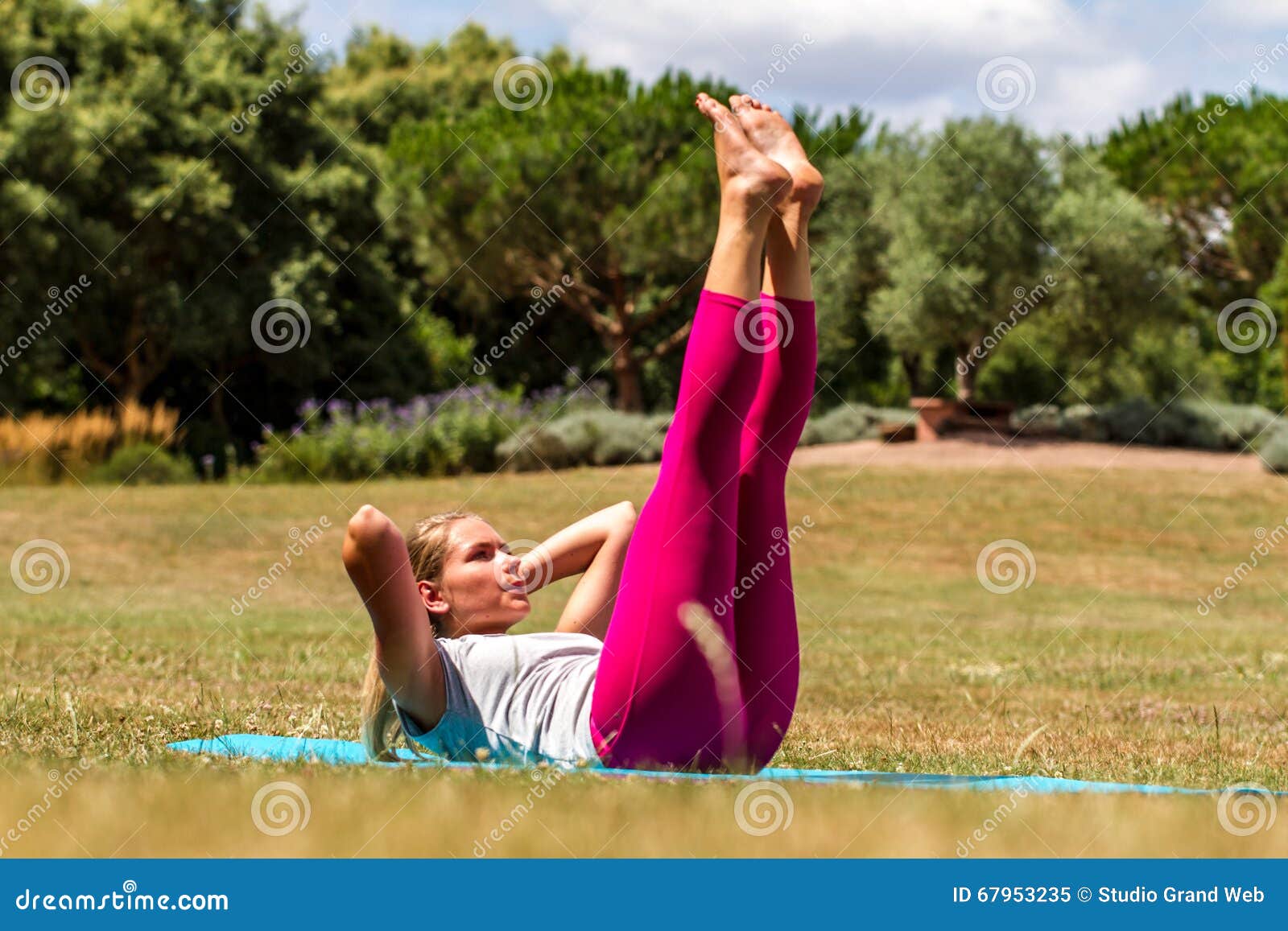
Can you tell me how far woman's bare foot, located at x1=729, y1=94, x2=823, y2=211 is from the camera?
3.64 metres

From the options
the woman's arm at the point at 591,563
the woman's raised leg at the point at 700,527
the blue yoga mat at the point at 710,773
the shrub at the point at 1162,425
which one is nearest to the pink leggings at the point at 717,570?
the woman's raised leg at the point at 700,527

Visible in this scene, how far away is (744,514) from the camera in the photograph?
3600 mm

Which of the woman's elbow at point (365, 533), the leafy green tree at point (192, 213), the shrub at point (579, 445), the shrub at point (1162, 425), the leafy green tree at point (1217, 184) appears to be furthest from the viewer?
the leafy green tree at point (1217, 184)

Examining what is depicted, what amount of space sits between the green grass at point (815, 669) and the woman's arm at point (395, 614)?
305 mm

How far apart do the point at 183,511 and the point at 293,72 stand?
11.5m

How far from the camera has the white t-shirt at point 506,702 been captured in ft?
12.3

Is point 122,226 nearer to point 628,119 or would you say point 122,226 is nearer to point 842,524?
point 628,119

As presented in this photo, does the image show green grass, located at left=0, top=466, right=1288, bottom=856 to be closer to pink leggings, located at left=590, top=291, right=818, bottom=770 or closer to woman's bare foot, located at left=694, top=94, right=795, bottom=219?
pink leggings, located at left=590, top=291, right=818, bottom=770

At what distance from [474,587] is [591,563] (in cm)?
63

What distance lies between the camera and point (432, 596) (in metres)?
3.98

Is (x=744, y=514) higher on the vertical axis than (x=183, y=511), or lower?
higher

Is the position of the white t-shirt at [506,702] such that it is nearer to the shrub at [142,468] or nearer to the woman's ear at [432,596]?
the woman's ear at [432,596]

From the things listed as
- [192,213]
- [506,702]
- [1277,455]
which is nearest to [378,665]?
[506,702]

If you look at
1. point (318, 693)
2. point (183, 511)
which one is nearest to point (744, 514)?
point (318, 693)
